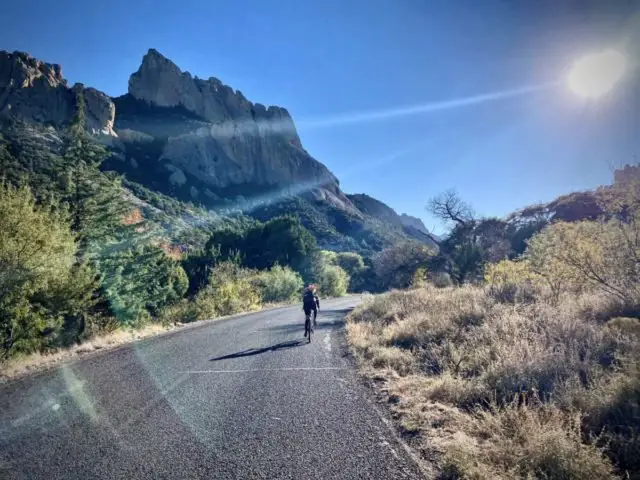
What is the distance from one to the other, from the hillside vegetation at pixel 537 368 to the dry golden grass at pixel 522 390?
0.02m

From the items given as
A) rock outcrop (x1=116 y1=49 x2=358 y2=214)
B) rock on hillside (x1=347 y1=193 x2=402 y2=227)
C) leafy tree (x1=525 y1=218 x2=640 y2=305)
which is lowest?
leafy tree (x1=525 y1=218 x2=640 y2=305)

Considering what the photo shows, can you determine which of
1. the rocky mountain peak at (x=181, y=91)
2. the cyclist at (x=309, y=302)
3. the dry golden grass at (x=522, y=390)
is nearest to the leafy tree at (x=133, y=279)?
the cyclist at (x=309, y=302)

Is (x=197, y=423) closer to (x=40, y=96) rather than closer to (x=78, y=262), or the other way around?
(x=78, y=262)

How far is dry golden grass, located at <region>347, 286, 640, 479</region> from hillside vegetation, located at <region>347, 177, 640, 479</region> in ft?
0.05

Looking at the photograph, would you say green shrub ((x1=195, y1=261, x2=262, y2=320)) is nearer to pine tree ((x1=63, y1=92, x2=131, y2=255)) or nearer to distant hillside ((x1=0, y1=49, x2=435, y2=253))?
pine tree ((x1=63, y1=92, x2=131, y2=255))

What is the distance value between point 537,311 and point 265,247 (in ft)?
150

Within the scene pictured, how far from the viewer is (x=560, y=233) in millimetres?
11227

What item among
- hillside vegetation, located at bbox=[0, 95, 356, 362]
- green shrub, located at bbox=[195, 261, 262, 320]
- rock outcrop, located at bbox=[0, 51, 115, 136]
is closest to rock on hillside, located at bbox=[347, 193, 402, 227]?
rock outcrop, located at bbox=[0, 51, 115, 136]

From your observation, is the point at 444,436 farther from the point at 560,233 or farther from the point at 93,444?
the point at 560,233

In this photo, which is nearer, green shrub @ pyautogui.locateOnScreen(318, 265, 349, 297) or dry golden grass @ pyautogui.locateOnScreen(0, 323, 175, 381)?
dry golden grass @ pyautogui.locateOnScreen(0, 323, 175, 381)

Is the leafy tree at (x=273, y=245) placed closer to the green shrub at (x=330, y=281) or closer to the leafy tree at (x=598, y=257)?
the green shrub at (x=330, y=281)

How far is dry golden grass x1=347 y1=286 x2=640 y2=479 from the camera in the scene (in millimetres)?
3365

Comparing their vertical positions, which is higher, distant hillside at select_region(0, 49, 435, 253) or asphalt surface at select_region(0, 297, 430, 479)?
distant hillside at select_region(0, 49, 435, 253)

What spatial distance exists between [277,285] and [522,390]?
33330mm
